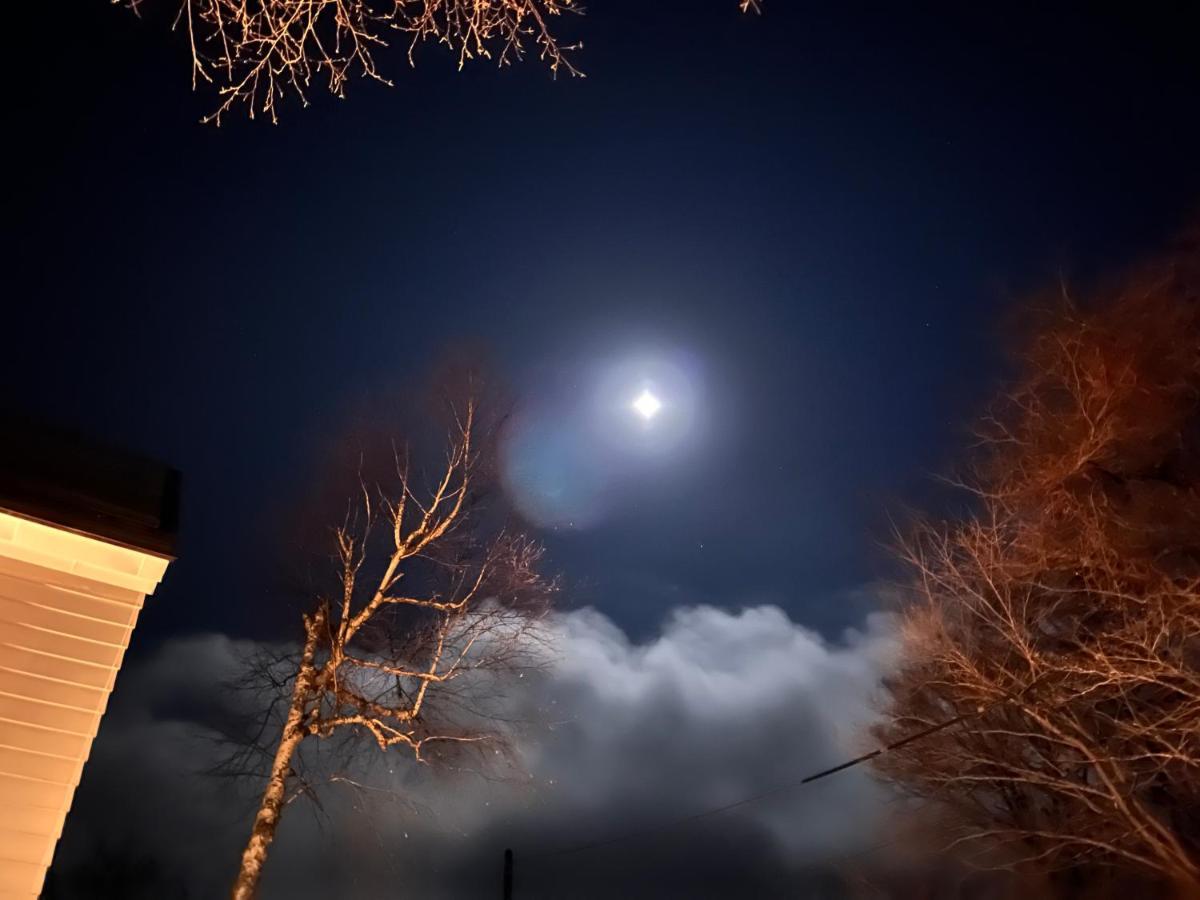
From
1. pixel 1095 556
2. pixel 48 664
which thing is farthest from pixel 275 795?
pixel 1095 556

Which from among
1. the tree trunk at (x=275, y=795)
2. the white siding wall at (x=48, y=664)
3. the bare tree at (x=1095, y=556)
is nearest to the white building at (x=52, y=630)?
the white siding wall at (x=48, y=664)

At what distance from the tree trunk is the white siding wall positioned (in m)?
3.40

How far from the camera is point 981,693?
1212 cm

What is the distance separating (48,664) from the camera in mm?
4715

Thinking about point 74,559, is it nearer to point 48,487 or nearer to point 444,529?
point 48,487

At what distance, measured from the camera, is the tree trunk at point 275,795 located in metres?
7.42

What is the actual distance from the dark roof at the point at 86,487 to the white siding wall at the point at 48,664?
0.11m

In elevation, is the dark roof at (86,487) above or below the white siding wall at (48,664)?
above

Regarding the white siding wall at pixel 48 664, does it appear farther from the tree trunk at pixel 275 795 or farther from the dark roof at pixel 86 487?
the tree trunk at pixel 275 795

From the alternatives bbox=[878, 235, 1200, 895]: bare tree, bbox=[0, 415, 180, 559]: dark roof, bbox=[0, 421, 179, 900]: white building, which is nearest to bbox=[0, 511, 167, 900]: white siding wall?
bbox=[0, 421, 179, 900]: white building

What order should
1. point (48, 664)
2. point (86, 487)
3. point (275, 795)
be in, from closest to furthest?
point (48, 664) < point (86, 487) < point (275, 795)

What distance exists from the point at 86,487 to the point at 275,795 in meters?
4.08

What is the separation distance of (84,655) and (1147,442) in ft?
46.2

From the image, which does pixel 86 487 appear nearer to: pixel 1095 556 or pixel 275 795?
pixel 275 795
